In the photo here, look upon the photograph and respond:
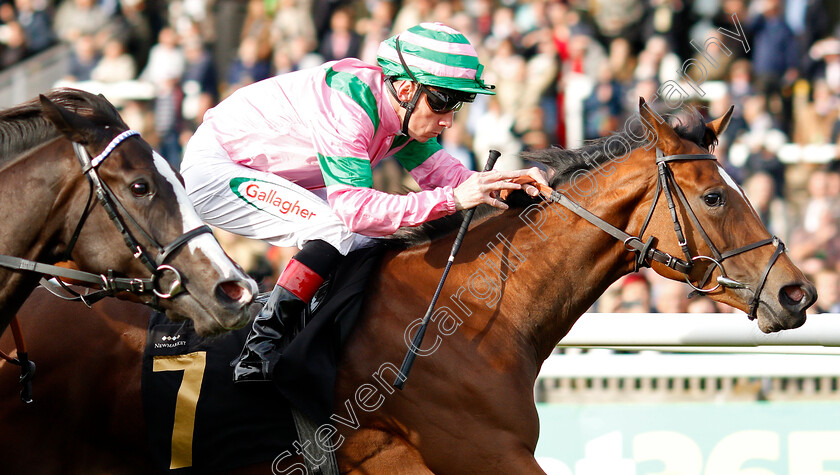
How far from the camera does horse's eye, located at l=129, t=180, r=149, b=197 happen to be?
9.14 ft

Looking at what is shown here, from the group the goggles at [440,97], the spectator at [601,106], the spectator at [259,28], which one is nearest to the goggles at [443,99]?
the goggles at [440,97]

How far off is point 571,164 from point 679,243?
1.72 ft

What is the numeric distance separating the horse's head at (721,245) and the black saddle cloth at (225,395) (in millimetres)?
1210

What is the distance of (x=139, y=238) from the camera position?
9.11 ft

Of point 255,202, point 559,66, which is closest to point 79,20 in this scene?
point 559,66

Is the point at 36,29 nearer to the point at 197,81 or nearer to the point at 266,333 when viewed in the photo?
the point at 197,81

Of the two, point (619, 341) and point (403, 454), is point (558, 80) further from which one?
point (403, 454)

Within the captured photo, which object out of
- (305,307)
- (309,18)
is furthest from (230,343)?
(309,18)

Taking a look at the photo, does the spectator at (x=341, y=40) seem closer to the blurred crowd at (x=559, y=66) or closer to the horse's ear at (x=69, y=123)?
the blurred crowd at (x=559, y=66)

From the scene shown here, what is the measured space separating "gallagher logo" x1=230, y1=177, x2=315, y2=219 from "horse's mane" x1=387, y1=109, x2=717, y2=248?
0.38m

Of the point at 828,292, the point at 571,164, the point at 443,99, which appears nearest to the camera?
the point at 443,99

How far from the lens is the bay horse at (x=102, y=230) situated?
2752 mm

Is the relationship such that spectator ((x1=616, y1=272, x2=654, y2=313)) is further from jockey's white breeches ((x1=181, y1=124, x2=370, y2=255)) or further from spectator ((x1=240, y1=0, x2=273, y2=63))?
spectator ((x1=240, y1=0, x2=273, y2=63))

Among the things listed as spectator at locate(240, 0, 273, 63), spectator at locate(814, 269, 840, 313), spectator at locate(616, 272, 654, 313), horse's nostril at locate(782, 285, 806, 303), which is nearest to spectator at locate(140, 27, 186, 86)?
spectator at locate(240, 0, 273, 63)
